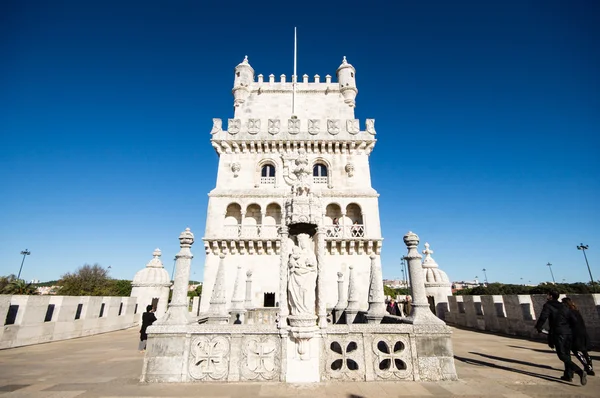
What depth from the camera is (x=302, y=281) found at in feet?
22.9

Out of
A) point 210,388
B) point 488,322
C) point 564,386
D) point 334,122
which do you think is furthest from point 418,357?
point 334,122

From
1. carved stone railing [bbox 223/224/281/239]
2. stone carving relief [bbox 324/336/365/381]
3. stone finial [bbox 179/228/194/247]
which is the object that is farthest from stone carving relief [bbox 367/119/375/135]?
stone carving relief [bbox 324/336/365/381]

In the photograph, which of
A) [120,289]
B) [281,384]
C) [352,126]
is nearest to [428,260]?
[352,126]

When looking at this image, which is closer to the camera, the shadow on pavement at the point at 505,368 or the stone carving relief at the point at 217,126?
the shadow on pavement at the point at 505,368

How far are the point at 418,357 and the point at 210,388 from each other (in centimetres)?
499

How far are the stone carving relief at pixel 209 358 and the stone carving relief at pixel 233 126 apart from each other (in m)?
21.2

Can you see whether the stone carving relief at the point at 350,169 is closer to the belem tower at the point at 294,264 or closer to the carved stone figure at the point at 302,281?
the belem tower at the point at 294,264

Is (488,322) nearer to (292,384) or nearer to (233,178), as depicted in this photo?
(292,384)

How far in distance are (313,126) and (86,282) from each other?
41098mm

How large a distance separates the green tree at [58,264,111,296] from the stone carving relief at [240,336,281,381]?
131ft

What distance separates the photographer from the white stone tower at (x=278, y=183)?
21.9 m

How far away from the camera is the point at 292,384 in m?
6.09

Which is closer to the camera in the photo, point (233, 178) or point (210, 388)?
point (210, 388)

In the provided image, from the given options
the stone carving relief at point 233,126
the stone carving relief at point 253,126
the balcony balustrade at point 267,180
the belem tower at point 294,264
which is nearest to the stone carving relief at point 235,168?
the belem tower at point 294,264
